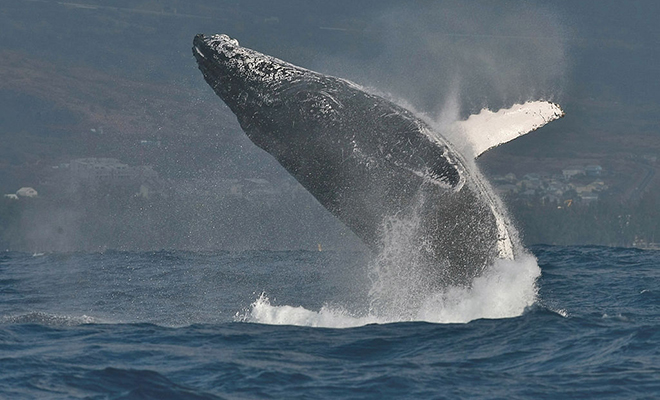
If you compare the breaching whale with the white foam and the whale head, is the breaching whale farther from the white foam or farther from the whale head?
the white foam

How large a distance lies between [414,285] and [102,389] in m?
5.86

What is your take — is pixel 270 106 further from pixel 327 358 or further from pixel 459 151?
pixel 327 358

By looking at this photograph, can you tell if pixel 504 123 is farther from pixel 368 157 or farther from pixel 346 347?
pixel 346 347

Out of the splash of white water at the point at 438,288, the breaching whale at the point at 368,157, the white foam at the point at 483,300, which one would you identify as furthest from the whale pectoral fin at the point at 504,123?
the white foam at the point at 483,300

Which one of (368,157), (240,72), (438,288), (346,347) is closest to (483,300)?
(438,288)

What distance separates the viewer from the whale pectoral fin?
15.8 metres

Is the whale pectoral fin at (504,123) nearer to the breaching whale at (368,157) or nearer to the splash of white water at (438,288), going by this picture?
the breaching whale at (368,157)

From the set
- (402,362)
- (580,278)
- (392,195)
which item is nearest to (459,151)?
(392,195)

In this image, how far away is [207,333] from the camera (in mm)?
15219

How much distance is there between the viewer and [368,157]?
14.5m

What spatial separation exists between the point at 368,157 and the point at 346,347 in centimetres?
306

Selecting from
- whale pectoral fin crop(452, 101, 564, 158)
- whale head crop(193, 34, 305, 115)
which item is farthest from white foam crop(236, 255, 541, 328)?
whale head crop(193, 34, 305, 115)

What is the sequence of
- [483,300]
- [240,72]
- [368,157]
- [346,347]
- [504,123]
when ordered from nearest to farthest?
[346,347] → [368,157] → [483,300] → [240,72] → [504,123]

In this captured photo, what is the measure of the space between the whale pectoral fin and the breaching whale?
49 mm
